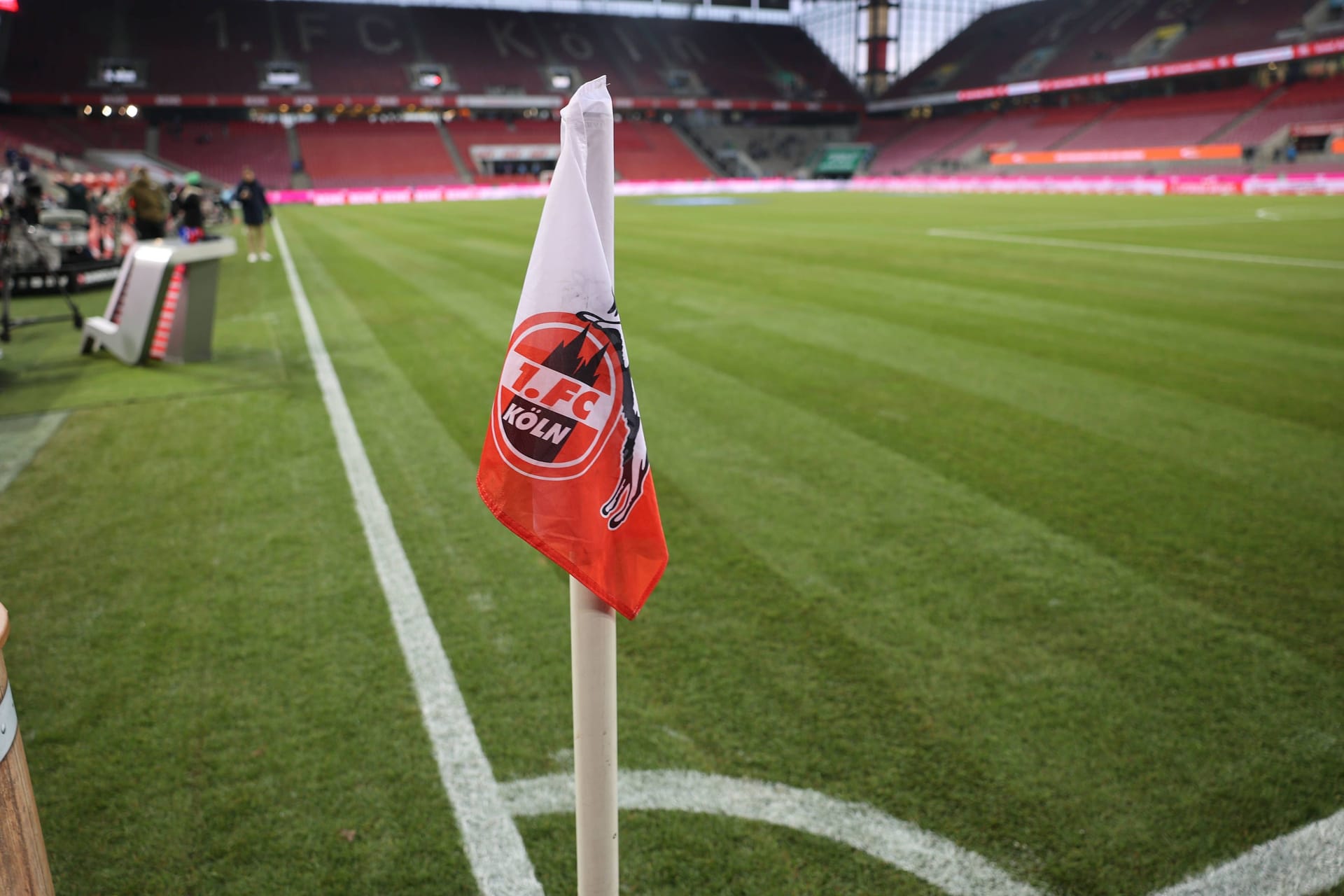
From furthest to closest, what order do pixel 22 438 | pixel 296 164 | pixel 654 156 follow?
pixel 654 156, pixel 296 164, pixel 22 438

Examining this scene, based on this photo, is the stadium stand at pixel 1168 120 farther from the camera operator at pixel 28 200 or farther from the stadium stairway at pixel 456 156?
the camera operator at pixel 28 200

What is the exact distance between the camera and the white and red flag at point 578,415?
126 centimetres

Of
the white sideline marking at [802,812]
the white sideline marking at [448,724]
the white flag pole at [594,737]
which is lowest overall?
the white sideline marking at [802,812]

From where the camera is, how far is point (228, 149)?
49.3 m

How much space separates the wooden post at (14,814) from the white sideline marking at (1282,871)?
222cm

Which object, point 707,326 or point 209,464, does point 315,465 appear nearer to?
point 209,464

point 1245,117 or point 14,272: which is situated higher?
point 1245,117

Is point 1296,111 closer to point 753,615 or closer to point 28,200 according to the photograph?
point 28,200

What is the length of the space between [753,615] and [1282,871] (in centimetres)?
171

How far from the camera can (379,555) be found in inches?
152

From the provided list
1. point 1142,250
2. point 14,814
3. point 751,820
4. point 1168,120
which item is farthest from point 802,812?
point 1168,120

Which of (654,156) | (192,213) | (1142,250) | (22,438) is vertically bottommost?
(22,438)

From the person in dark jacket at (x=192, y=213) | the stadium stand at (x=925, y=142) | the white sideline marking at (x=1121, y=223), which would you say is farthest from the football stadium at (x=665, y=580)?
the stadium stand at (x=925, y=142)

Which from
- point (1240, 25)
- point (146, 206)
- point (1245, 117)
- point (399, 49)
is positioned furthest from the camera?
point (399, 49)
